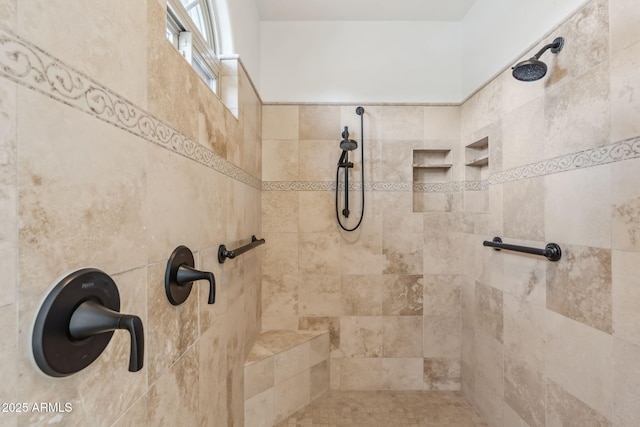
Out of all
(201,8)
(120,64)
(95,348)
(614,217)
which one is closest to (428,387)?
(614,217)

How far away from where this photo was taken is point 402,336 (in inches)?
75.1

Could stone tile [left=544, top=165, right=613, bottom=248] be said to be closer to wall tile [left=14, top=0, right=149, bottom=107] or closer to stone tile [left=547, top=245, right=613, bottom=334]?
stone tile [left=547, top=245, right=613, bottom=334]

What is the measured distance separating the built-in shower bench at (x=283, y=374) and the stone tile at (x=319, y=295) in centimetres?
15

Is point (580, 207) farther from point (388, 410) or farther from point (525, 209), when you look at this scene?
point (388, 410)

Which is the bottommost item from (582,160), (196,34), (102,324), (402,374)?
(402,374)

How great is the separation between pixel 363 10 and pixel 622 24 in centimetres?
144

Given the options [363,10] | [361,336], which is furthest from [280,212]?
[363,10]

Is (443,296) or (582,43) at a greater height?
(582,43)

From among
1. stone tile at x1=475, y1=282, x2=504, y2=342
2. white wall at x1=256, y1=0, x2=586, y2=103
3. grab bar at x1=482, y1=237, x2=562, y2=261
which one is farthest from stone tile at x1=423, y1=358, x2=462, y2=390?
white wall at x1=256, y1=0, x2=586, y2=103

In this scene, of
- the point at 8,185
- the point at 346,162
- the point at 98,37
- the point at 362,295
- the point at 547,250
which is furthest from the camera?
the point at 362,295

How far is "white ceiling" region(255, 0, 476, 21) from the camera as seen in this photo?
69.6 inches

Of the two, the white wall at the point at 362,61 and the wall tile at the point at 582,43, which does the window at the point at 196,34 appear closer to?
the white wall at the point at 362,61

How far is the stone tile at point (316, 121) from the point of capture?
1919 millimetres

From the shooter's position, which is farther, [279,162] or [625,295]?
[279,162]
